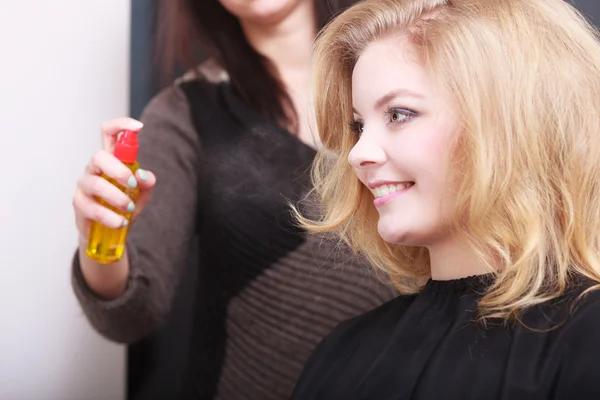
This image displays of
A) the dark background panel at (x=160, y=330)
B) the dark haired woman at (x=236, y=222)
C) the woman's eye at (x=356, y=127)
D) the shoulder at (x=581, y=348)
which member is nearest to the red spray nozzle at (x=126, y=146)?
the dark haired woman at (x=236, y=222)

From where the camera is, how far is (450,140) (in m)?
0.78

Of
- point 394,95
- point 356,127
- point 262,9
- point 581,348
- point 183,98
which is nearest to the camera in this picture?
point 581,348

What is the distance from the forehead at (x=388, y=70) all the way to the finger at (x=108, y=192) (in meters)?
0.34

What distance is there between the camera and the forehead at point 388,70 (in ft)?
2.60

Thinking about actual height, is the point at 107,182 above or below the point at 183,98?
below

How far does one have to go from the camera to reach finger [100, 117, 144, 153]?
956 mm

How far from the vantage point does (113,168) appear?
3.12 feet

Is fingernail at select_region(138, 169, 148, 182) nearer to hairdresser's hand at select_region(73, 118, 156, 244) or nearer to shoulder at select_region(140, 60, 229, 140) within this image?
hairdresser's hand at select_region(73, 118, 156, 244)

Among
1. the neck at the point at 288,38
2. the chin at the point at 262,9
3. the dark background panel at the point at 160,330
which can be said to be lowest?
the dark background panel at the point at 160,330

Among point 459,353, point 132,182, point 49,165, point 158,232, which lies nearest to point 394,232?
point 459,353

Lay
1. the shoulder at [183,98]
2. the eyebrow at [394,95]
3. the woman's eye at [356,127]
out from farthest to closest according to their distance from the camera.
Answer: the shoulder at [183,98] → the woman's eye at [356,127] → the eyebrow at [394,95]

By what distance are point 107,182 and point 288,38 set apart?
42 cm

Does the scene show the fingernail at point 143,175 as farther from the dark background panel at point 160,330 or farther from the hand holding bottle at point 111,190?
the dark background panel at point 160,330

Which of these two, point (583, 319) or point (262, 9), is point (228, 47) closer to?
point (262, 9)
